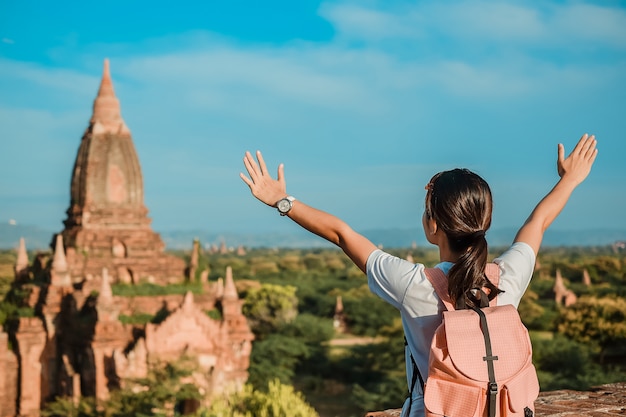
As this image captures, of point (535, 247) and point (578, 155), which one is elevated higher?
point (578, 155)

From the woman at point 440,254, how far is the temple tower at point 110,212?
2213cm

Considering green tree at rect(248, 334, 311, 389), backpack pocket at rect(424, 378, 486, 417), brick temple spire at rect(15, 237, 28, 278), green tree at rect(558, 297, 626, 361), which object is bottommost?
green tree at rect(248, 334, 311, 389)

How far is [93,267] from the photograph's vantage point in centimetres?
2430

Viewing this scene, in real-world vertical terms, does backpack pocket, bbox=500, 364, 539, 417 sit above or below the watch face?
below

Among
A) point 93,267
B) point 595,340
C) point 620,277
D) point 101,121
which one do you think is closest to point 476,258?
point 93,267

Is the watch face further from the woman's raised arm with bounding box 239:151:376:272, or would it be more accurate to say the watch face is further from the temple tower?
the temple tower

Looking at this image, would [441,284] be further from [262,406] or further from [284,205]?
[262,406]

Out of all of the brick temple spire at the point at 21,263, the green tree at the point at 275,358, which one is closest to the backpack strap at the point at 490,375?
the green tree at the point at 275,358

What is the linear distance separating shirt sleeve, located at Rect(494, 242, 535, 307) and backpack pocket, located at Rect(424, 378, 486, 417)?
377 mm

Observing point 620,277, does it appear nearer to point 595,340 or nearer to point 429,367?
point 595,340

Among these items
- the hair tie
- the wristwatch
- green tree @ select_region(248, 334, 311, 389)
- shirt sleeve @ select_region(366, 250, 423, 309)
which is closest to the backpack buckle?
shirt sleeve @ select_region(366, 250, 423, 309)

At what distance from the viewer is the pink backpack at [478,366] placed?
2391mm

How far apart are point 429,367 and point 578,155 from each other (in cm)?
134

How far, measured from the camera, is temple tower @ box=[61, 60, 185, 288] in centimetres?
2448
